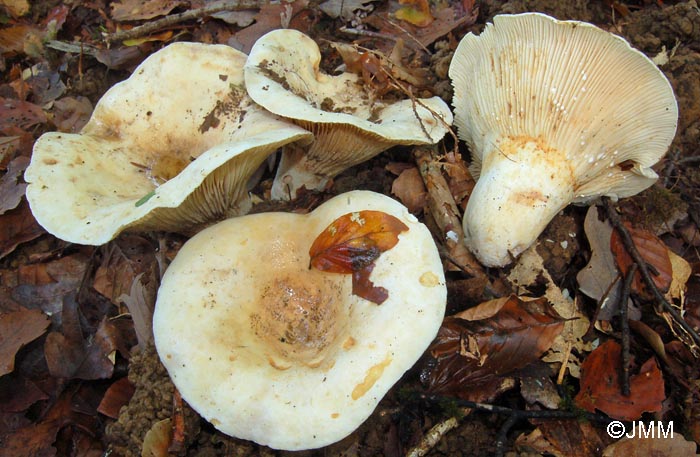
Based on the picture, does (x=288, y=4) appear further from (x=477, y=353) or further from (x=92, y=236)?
(x=477, y=353)

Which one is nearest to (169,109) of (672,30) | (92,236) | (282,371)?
(92,236)

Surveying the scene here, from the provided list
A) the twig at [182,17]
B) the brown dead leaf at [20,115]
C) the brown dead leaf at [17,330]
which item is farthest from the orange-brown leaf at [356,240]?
the brown dead leaf at [20,115]

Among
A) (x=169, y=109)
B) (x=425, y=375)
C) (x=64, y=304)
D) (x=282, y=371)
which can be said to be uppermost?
(x=169, y=109)

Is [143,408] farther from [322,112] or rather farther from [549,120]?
[549,120]

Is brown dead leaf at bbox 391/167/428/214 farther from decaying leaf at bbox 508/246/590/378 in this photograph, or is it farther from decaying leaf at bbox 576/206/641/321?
decaying leaf at bbox 576/206/641/321

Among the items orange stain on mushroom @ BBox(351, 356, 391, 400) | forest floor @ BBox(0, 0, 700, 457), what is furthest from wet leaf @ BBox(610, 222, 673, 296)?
orange stain on mushroom @ BBox(351, 356, 391, 400)

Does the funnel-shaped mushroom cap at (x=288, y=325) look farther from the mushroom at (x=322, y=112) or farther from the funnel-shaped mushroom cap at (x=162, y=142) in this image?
the mushroom at (x=322, y=112)

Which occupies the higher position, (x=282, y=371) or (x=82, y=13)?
(x=82, y=13)
